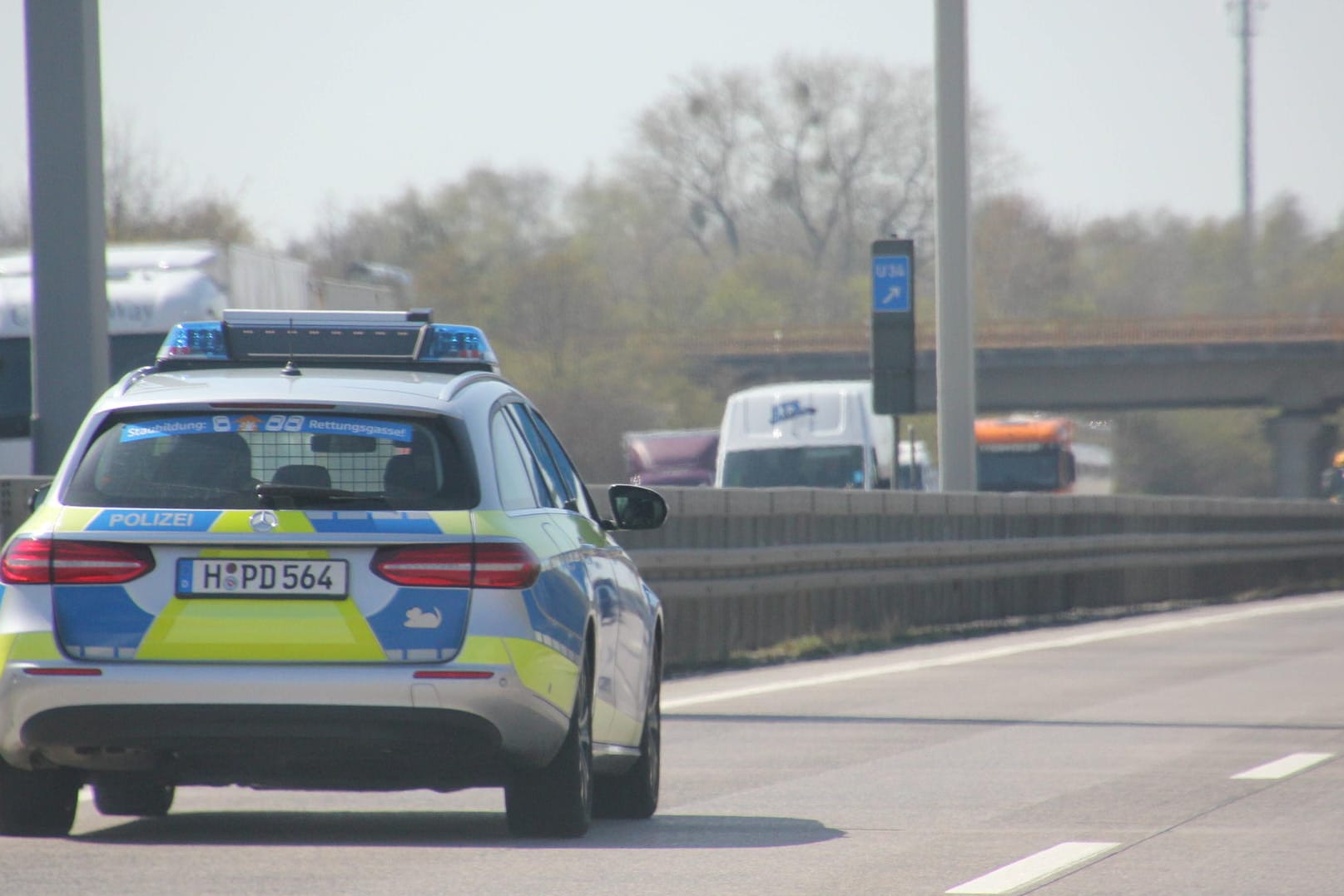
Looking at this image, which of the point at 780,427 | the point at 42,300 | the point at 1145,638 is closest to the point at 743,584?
the point at 1145,638

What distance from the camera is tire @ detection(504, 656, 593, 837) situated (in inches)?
288

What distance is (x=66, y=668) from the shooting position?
22.3ft

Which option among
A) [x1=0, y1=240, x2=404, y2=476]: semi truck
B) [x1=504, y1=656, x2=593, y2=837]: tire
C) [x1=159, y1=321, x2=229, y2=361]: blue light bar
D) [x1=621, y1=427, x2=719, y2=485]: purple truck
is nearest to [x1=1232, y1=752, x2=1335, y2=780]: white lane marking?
[x1=504, y1=656, x2=593, y2=837]: tire

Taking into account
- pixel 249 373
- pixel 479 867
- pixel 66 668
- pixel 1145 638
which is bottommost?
pixel 1145 638

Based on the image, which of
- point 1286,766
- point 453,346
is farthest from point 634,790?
point 1286,766

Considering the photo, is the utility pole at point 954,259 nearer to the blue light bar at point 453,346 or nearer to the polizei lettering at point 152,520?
the blue light bar at point 453,346

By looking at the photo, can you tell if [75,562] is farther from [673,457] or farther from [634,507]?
[673,457]

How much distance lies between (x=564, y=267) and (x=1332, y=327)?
22121 mm

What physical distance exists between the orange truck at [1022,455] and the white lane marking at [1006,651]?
33451mm

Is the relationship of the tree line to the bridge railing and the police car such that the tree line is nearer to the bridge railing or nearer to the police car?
the bridge railing

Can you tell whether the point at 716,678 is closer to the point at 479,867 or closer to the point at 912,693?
the point at 912,693

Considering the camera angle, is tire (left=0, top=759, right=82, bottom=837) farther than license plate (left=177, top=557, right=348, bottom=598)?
Yes

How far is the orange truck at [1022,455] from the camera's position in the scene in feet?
205

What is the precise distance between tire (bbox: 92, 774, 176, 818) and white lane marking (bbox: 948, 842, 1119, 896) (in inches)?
109
